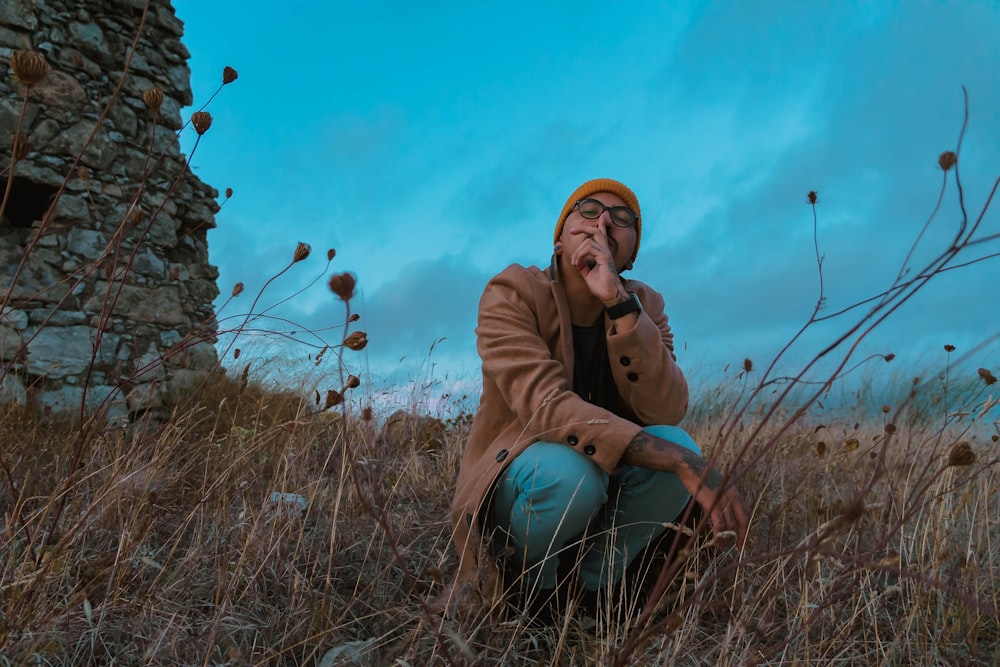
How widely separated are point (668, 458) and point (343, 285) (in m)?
1.36

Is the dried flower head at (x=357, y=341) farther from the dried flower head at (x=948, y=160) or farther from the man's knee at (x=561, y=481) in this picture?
the dried flower head at (x=948, y=160)

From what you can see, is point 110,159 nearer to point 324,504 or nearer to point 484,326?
point 324,504

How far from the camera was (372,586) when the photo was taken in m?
2.57

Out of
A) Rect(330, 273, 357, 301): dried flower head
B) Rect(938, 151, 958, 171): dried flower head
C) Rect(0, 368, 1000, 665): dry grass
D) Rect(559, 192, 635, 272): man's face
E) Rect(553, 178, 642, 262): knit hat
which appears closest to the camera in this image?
Rect(330, 273, 357, 301): dried flower head

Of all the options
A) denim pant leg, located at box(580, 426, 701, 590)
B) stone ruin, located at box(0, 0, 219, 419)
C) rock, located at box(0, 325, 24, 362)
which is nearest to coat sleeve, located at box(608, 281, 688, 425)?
denim pant leg, located at box(580, 426, 701, 590)

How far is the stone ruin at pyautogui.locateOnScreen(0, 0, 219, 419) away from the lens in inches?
209

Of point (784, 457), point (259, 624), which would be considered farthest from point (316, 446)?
point (784, 457)

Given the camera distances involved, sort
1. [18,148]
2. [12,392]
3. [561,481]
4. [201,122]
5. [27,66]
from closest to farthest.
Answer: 1. [27,66]
2. [18,148]
3. [201,122]
4. [561,481]
5. [12,392]

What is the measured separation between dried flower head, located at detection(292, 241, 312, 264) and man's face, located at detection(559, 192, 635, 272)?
94 cm

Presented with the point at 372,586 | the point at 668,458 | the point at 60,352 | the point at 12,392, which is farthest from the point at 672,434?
the point at 60,352

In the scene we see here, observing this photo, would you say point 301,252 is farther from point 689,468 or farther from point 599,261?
point 689,468

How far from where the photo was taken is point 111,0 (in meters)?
5.97

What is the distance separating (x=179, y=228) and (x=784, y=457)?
5.65 m

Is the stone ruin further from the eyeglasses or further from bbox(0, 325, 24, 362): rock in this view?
the eyeglasses
